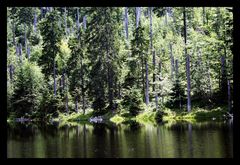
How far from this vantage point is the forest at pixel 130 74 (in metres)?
32.8

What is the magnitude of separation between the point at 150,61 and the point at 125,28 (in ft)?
40.0

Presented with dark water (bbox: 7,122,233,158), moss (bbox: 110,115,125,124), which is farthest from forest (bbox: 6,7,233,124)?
dark water (bbox: 7,122,233,158)


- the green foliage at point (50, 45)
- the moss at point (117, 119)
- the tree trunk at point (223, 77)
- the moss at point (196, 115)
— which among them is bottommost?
the moss at point (117, 119)

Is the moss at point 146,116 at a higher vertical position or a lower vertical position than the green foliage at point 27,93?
lower

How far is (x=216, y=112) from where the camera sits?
3030cm

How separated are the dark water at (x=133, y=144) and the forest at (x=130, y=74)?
824 cm

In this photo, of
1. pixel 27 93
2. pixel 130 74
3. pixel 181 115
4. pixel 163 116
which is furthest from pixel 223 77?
pixel 27 93

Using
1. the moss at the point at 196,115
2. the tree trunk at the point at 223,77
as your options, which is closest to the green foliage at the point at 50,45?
the moss at the point at 196,115

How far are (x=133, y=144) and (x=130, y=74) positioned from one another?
791 inches

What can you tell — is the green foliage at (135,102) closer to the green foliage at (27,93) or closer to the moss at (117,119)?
the moss at (117,119)

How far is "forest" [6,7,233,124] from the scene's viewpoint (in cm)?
3281

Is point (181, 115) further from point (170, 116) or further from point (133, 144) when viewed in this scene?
point (133, 144)

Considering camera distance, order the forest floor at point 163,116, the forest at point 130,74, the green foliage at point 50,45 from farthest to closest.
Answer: the green foliage at point 50,45
the forest at point 130,74
the forest floor at point 163,116

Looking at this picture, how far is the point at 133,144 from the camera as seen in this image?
1864 cm
